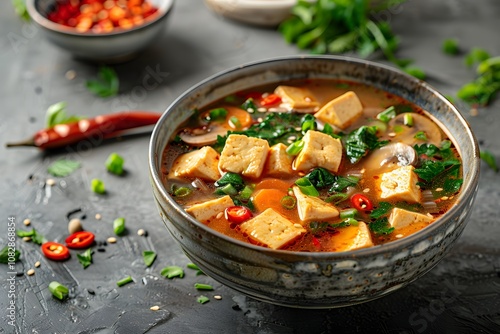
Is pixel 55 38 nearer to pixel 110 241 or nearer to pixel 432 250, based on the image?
pixel 110 241

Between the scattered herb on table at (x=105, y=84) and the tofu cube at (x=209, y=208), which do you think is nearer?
the tofu cube at (x=209, y=208)

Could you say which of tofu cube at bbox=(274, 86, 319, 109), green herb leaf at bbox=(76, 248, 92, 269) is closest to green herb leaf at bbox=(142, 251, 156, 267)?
green herb leaf at bbox=(76, 248, 92, 269)

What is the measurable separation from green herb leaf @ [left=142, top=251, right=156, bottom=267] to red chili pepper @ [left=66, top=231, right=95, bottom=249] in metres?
0.31

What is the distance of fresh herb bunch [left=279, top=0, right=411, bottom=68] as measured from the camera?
16.6 feet

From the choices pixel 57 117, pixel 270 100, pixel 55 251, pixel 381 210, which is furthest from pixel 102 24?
pixel 381 210

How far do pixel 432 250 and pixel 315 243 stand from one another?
470 millimetres

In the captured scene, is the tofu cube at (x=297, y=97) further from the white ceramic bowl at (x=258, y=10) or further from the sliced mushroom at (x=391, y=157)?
the white ceramic bowl at (x=258, y=10)

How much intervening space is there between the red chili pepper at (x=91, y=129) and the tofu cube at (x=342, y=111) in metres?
1.35

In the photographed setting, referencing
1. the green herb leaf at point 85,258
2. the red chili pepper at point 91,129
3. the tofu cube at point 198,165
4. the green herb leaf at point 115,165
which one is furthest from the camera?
the red chili pepper at point 91,129

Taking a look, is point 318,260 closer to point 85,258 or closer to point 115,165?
point 85,258

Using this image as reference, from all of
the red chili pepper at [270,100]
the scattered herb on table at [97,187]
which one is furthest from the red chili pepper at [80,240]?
the red chili pepper at [270,100]

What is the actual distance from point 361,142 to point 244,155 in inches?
23.5

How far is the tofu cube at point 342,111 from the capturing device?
3436mm

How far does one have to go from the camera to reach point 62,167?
4.17m
